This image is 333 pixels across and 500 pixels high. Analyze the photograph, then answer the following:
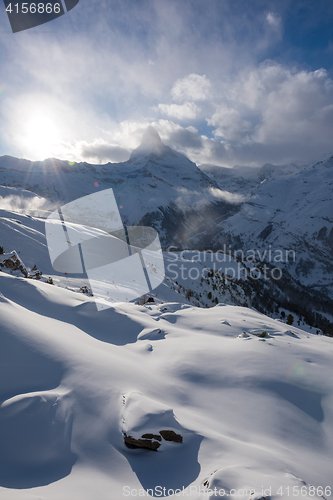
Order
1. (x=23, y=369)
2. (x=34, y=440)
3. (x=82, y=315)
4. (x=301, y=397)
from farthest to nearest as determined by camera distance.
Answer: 1. (x=82, y=315)
2. (x=301, y=397)
3. (x=23, y=369)
4. (x=34, y=440)

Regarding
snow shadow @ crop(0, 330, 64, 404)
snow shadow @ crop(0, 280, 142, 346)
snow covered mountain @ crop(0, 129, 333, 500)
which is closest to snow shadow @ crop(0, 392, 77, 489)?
snow covered mountain @ crop(0, 129, 333, 500)

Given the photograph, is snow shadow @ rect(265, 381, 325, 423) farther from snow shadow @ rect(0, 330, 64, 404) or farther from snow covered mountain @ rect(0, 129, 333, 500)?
snow shadow @ rect(0, 330, 64, 404)

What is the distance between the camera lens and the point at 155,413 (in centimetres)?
292

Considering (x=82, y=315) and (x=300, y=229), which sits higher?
(x=300, y=229)

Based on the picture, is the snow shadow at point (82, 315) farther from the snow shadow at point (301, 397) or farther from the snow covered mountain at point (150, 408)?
the snow shadow at point (301, 397)

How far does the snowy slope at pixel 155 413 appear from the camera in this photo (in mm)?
2340

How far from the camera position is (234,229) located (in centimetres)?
18138

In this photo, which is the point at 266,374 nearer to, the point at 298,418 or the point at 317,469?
the point at 298,418

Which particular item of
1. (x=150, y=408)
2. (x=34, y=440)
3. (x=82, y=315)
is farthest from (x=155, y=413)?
(x=82, y=315)

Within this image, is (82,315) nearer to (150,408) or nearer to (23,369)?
(23,369)

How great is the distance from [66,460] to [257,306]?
84.8 feet

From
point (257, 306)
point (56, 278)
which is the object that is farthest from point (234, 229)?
point (56, 278)

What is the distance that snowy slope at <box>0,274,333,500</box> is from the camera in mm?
2340

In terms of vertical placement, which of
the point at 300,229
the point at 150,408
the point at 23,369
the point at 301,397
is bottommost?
the point at 301,397
